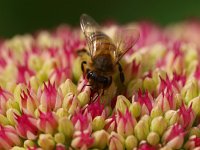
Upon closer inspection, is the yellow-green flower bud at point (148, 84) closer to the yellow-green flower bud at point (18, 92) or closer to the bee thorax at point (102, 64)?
the bee thorax at point (102, 64)

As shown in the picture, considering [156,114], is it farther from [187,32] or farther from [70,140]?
[187,32]

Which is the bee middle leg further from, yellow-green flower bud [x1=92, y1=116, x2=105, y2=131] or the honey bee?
yellow-green flower bud [x1=92, y1=116, x2=105, y2=131]

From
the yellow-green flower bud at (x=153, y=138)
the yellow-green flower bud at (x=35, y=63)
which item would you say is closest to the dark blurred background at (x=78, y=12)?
the yellow-green flower bud at (x=35, y=63)

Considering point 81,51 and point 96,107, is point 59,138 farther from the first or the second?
point 81,51

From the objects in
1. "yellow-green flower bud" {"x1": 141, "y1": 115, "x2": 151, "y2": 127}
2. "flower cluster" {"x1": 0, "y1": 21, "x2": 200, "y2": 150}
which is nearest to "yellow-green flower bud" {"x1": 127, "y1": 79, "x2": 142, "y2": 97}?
"flower cluster" {"x1": 0, "y1": 21, "x2": 200, "y2": 150}

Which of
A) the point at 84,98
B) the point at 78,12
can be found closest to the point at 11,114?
the point at 84,98

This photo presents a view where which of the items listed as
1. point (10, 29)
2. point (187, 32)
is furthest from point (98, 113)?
point (10, 29)
